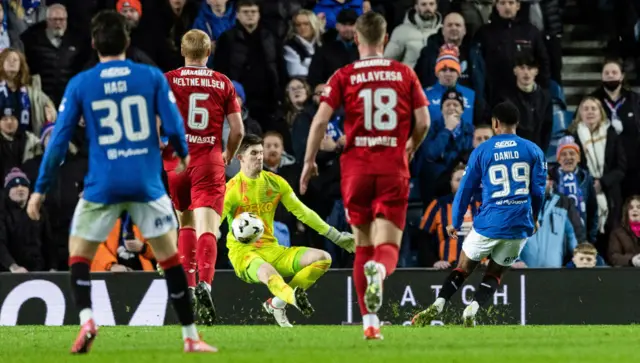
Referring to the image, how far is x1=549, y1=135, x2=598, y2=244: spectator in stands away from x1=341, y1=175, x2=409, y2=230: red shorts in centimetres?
697

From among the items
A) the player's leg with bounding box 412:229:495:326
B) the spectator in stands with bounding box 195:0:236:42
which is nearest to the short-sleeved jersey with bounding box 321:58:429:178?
the player's leg with bounding box 412:229:495:326

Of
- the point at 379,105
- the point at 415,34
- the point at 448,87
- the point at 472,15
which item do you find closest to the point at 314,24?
the point at 415,34

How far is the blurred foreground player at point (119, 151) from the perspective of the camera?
863cm

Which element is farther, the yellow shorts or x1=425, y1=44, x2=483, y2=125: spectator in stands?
x1=425, y1=44, x2=483, y2=125: spectator in stands

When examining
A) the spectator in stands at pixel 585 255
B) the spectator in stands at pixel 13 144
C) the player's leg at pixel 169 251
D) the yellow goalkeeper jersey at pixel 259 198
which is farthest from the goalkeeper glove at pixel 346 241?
the spectator in stands at pixel 13 144

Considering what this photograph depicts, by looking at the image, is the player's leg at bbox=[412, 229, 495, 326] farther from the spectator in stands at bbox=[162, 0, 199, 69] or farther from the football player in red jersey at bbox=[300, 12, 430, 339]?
the spectator in stands at bbox=[162, 0, 199, 69]

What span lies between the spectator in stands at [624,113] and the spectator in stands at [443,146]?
219cm

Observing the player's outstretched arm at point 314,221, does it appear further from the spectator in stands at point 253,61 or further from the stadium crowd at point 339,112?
the spectator in stands at point 253,61

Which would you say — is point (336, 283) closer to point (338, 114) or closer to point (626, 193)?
point (338, 114)

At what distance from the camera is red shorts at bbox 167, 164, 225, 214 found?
1189 cm

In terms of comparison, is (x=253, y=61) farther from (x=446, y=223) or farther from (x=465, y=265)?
(x=465, y=265)

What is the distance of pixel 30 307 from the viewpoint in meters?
15.1

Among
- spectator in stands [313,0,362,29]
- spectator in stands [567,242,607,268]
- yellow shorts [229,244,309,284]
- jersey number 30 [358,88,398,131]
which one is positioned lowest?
spectator in stands [567,242,607,268]

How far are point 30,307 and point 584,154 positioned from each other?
7.21 m
